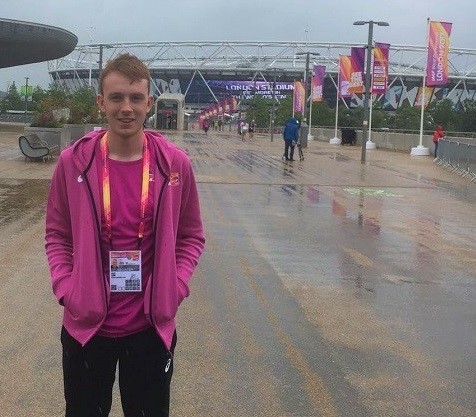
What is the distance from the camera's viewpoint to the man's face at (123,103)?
9.53ft

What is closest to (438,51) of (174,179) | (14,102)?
(174,179)

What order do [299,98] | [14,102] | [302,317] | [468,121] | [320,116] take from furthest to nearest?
1. [14,102]
2. [320,116]
3. [299,98]
4. [468,121]
5. [302,317]

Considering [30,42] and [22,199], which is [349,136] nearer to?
[30,42]

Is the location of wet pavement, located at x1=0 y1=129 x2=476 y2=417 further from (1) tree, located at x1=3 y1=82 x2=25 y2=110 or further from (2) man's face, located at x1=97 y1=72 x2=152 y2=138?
(1) tree, located at x1=3 y1=82 x2=25 y2=110

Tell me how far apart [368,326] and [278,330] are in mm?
835

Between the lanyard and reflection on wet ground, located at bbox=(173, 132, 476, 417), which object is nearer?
the lanyard

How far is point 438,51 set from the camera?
111ft

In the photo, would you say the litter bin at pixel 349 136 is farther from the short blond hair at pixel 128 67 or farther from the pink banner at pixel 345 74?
the short blond hair at pixel 128 67

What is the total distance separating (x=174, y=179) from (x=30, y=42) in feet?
210

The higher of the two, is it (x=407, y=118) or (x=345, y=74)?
(x=345, y=74)

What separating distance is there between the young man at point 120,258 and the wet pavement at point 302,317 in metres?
1.64

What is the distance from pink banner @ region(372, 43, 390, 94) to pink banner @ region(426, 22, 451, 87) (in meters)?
6.84

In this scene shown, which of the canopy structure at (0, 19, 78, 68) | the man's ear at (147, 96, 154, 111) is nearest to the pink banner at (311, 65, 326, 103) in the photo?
the canopy structure at (0, 19, 78, 68)

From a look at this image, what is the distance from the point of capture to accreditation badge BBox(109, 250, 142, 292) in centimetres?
284
